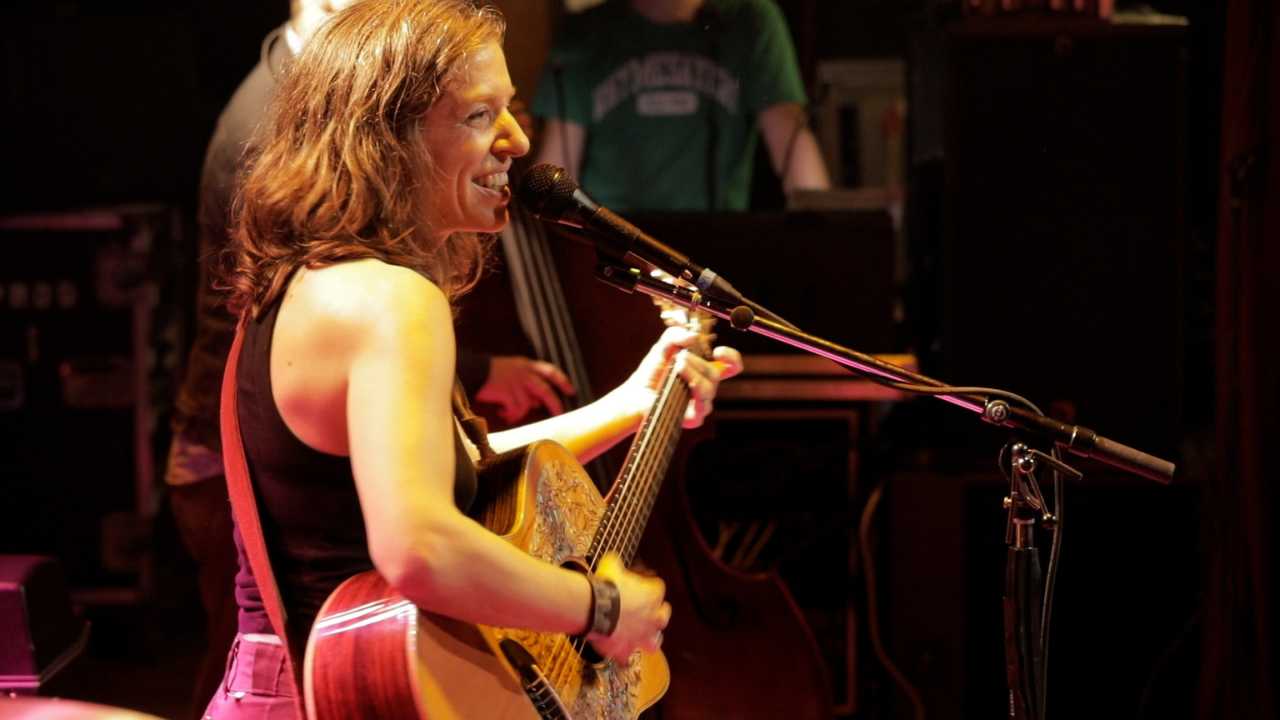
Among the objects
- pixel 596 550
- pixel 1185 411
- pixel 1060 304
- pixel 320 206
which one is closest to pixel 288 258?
pixel 320 206

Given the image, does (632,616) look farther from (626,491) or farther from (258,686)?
(258,686)

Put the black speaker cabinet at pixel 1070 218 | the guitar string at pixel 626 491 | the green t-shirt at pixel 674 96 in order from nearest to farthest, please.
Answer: the guitar string at pixel 626 491 → the black speaker cabinet at pixel 1070 218 → the green t-shirt at pixel 674 96

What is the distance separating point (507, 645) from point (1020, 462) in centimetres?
85

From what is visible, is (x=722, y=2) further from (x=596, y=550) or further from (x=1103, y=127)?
(x=596, y=550)

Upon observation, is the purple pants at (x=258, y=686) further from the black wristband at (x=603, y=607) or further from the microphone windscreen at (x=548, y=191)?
the microphone windscreen at (x=548, y=191)

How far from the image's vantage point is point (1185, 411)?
13.6ft

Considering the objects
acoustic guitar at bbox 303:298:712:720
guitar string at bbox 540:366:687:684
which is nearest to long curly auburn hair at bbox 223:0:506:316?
acoustic guitar at bbox 303:298:712:720

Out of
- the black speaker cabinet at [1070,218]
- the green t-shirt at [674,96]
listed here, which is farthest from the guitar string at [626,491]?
the green t-shirt at [674,96]

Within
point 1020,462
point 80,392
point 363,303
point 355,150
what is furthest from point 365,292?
point 80,392

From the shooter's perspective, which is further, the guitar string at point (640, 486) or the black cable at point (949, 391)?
the black cable at point (949, 391)

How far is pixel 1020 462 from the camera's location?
2061 mm

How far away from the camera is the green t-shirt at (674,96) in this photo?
424 cm

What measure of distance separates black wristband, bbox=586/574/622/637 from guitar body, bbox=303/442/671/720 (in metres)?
0.11

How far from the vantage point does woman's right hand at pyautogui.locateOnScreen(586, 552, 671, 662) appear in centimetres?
173
